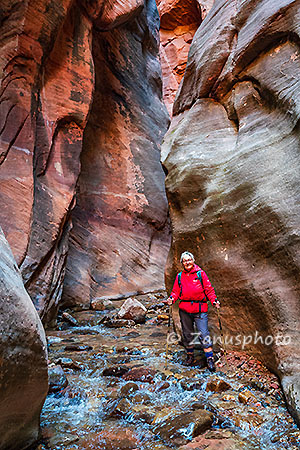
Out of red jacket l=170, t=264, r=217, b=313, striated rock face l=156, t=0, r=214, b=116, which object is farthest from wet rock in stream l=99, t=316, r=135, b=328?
striated rock face l=156, t=0, r=214, b=116

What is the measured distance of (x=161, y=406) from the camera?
3830 millimetres

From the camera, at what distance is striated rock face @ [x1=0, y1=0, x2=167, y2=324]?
28.2 feet

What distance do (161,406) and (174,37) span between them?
1183 inches

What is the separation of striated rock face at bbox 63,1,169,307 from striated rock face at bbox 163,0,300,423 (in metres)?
6.54

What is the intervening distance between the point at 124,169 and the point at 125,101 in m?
3.72

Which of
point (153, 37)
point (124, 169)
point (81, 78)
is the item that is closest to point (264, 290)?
point (81, 78)

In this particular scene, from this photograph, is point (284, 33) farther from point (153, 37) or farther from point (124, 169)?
point (153, 37)

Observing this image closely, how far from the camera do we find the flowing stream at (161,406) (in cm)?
309

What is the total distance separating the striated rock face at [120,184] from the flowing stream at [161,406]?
273 inches

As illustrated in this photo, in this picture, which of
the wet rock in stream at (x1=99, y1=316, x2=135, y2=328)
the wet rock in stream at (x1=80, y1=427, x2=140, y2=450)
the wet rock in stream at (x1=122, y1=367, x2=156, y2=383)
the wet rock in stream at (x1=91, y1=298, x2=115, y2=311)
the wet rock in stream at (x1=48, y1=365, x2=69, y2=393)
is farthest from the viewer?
the wet rock in stream at (x1=91, y1=298, x2=115, y2=311)

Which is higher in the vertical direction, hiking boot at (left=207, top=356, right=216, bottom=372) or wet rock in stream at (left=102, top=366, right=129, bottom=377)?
hiking boot at (left=207, top=356, right=216, bottom=372)

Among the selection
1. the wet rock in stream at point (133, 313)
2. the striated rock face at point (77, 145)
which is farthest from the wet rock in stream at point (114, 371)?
the striated rock face at point (77, 145)

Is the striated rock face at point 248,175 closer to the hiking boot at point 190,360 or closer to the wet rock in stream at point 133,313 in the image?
the hiking boot at point 190,360

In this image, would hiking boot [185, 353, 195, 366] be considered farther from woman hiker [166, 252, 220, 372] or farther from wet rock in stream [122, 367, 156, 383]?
wet rock in stream [122, 367, 156, 383]
